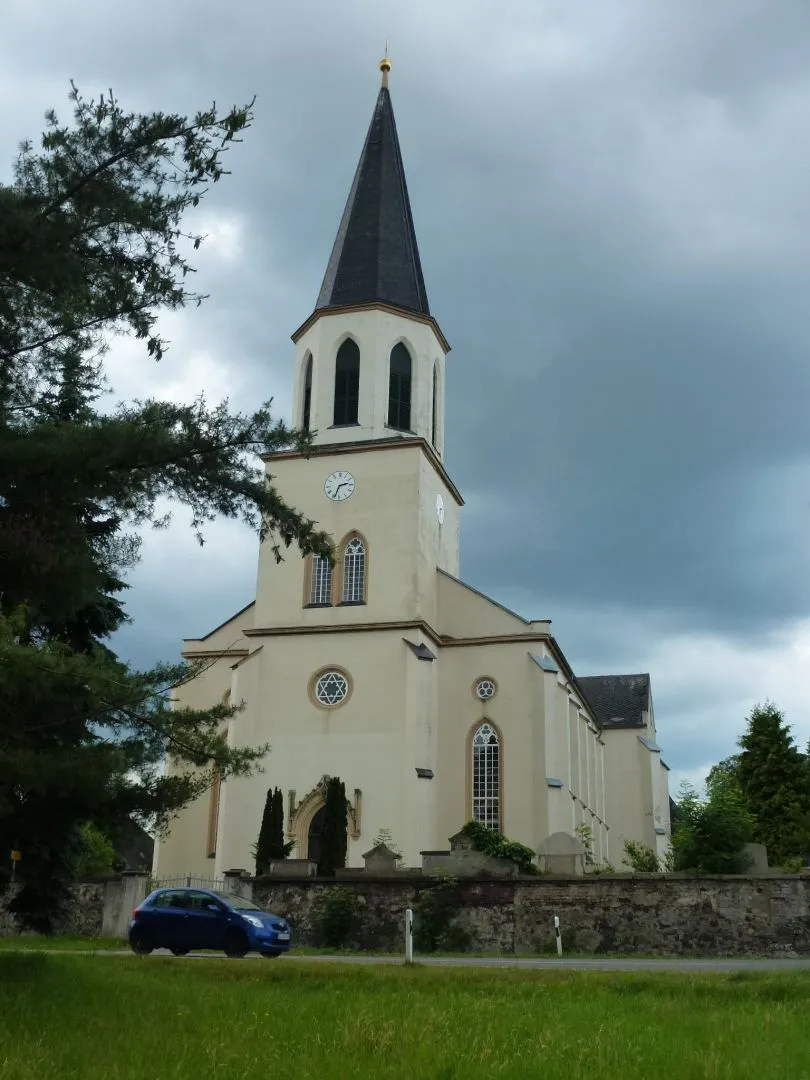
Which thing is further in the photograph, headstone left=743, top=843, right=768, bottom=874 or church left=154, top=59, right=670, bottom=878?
church left=154, top=59, right=670, bottom=878

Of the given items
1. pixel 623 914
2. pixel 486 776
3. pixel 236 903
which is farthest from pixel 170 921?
pixel 486 776

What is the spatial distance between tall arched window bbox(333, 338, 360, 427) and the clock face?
1.88 metres

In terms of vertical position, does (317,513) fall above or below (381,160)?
below

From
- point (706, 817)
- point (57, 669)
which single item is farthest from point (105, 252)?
point (706, 817)

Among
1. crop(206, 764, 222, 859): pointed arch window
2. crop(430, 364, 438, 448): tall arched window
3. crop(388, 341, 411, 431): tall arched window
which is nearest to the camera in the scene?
crop(206, 764, 222, 859): pointed arch window

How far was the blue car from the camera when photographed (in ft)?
56.4

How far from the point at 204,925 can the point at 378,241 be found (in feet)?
87.3

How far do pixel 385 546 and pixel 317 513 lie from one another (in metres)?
2.57

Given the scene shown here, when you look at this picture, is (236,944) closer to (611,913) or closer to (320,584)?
(611,913)

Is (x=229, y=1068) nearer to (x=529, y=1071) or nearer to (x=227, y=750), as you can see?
(x=529, y=1071)

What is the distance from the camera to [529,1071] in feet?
22.0

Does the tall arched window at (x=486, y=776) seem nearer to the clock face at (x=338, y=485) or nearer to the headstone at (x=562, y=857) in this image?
the headstone at (x=562, y=857)

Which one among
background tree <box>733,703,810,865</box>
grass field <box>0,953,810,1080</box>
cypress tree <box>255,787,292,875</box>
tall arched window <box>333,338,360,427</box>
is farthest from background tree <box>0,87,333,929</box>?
background tree <box>733,703,810,865</box>

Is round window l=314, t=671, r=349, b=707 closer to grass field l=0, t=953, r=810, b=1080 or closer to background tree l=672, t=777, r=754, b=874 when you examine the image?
background tree l=672, t=777, r=754, b=874
